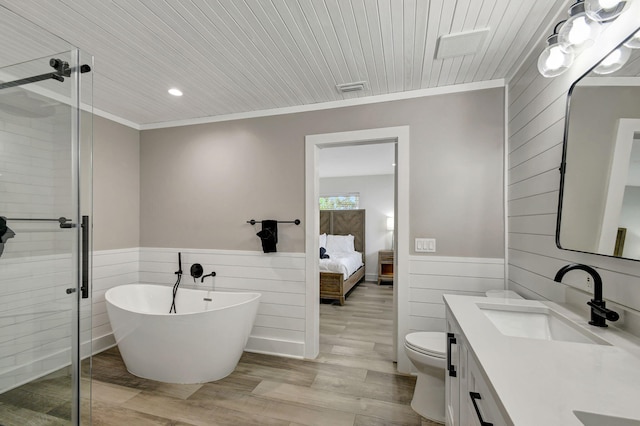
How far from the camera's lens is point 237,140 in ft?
10.8

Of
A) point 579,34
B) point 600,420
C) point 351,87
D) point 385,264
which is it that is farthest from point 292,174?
point 385,264

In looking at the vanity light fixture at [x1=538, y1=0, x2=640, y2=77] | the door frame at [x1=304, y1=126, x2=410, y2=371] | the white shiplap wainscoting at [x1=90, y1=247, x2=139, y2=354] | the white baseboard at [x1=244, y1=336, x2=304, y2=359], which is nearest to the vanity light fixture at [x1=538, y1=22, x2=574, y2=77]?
the vanity light fixture at [x1=538, y1=0, x2=640, y2=77]

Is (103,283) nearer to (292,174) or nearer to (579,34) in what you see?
(292,174)

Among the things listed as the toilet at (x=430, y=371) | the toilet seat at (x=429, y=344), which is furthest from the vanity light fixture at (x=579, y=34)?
the toilet seat at (x=429, y=344)

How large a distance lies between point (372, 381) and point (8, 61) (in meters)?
3.21

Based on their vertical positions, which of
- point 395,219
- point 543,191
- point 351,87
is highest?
point 351,87

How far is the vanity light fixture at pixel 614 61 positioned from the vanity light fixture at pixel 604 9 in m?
0.12

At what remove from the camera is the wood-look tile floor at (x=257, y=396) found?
179cm

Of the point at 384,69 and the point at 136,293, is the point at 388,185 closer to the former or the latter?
the point at 384,69

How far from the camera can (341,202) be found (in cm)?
733

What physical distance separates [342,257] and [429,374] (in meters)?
3.59

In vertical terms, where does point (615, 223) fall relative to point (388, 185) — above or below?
below

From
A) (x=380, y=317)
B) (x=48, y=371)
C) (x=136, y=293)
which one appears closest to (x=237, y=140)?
(x=136, y=293)

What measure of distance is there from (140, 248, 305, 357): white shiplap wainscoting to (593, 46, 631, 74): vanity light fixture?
2.44m
